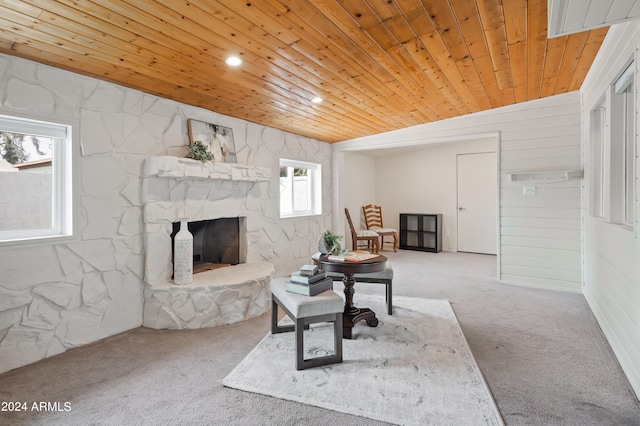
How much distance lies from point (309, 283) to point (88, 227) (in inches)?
71.3

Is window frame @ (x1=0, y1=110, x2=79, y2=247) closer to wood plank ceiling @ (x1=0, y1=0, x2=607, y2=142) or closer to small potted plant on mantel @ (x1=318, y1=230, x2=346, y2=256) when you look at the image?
wood plank ceiling @ (x1=0, y1=0, x2=607, y2=142)

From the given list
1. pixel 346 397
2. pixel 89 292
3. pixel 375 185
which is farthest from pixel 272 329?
pixel 375 185

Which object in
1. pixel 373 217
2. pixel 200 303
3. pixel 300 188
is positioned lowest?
pixel 200 303

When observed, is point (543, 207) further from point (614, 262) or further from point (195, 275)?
point (195, 275)

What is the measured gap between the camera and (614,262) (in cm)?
248

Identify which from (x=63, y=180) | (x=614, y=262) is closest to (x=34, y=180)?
(x=63, y=180)

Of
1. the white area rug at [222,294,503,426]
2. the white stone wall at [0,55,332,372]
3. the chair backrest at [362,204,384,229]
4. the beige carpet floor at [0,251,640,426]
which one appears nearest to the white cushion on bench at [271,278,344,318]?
the white area rug at [222,294,503,426]

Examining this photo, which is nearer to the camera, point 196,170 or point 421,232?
point 196,170

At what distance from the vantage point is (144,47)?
2.20m

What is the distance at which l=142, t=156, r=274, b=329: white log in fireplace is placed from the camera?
287 cm

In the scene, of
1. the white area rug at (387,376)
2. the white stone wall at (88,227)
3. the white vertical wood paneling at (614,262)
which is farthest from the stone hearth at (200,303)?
the white vertical wood paneling at (614,262)

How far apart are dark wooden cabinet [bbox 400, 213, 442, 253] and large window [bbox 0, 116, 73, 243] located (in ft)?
20.2

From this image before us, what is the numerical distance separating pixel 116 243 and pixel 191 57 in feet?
5.38

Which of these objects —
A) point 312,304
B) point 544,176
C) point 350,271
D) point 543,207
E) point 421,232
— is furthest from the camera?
point 421,232
